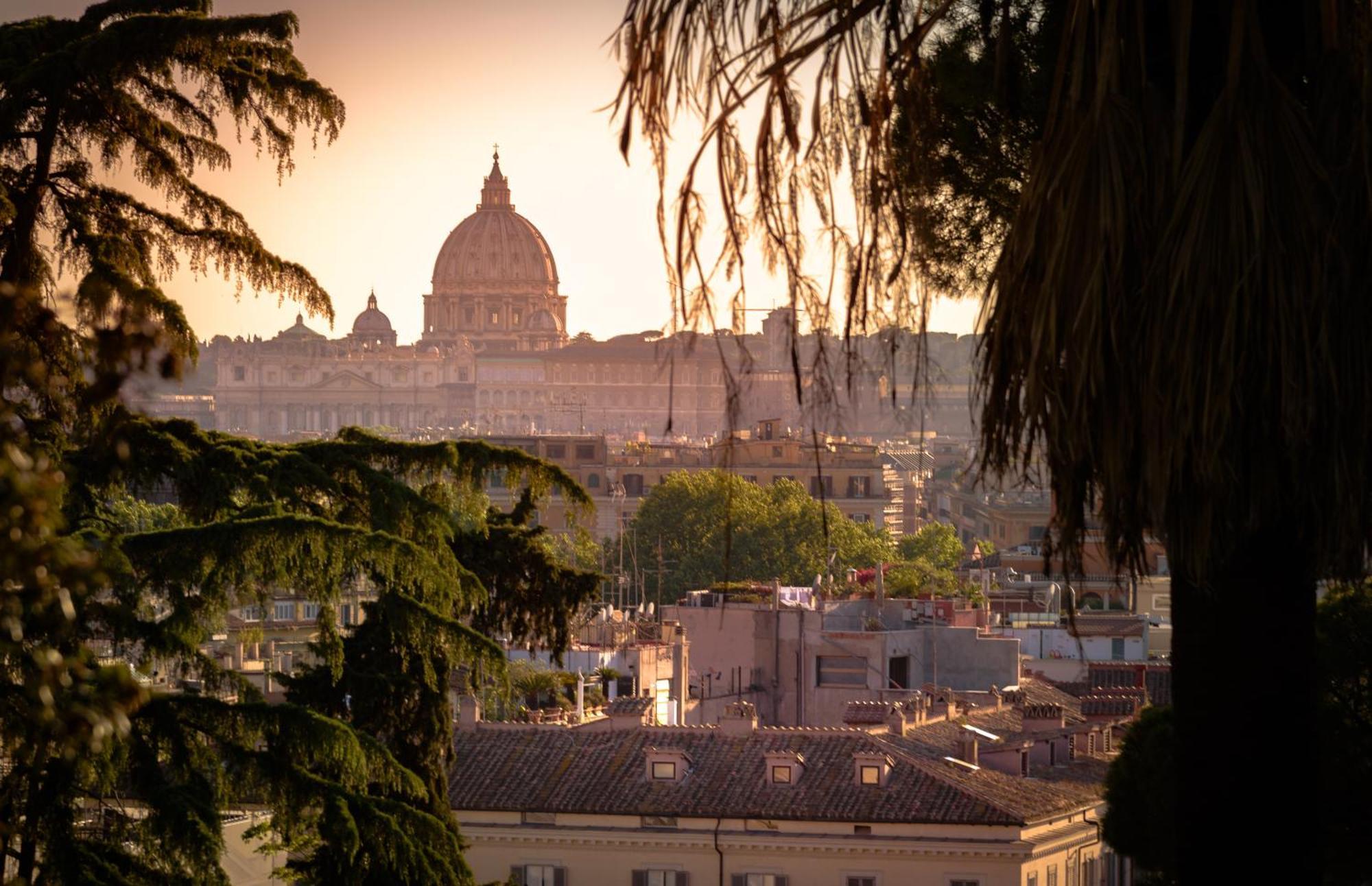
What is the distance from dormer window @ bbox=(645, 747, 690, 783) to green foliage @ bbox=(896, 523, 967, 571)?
50471 mm

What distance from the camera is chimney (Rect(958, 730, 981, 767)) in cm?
2361

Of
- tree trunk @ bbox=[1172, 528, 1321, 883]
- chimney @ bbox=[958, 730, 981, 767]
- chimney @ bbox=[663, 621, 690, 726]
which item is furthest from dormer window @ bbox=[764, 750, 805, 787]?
tree trunk @ bbox=[1172, 528, 1321, 883]

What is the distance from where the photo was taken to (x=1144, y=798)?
13016 millimetres

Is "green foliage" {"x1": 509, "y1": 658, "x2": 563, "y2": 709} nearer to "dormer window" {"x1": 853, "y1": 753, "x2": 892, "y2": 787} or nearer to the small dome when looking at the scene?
"dormer window" {"x1": 853, "y1": 753, "x2": 892, "y2": 787}

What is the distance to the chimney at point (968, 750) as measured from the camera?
2361 centimetres

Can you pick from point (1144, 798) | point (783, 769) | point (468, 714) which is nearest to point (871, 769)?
point (783, 769)

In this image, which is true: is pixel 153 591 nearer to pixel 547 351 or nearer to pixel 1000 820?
pixel 1000 820

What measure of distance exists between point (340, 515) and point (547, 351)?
185 metres

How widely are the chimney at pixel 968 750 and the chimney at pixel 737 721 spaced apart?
2007 mm

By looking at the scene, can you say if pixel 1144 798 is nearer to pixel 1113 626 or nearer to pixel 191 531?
pixel 191 531

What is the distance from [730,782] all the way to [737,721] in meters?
1.48

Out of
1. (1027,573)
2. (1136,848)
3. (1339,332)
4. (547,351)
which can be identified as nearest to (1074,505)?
(1339,332)

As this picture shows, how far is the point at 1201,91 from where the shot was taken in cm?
359

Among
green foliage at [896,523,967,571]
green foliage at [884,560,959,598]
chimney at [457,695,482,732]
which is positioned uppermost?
chimney at [457,695,482,732]
